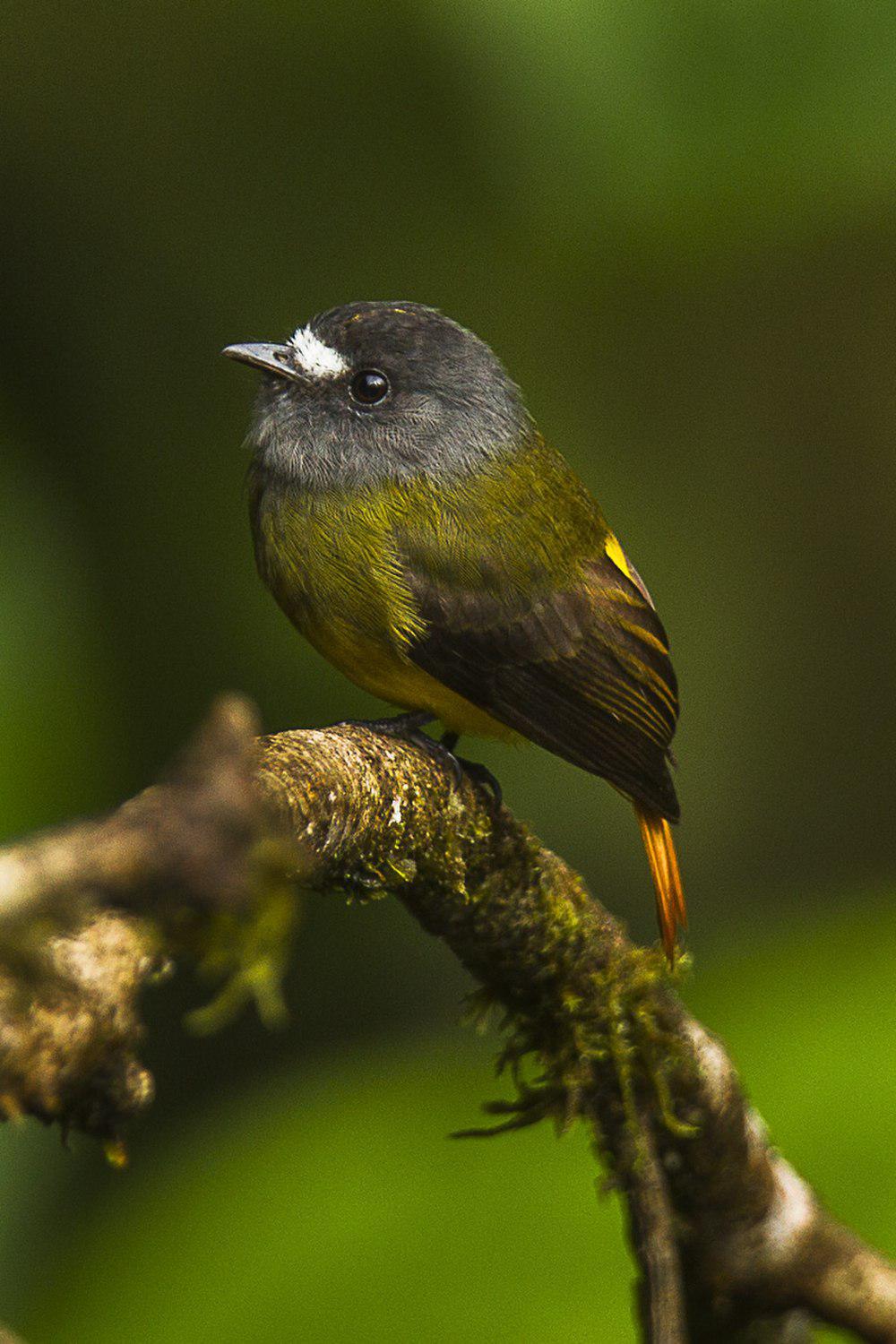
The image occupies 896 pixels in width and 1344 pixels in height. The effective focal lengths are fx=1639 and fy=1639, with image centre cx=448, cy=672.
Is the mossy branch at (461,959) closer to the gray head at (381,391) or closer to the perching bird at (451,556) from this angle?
the perching bird at (451,556)

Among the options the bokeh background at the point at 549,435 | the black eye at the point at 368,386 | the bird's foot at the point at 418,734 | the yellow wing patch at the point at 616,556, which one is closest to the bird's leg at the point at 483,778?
the bird's foot at the point at 418,734

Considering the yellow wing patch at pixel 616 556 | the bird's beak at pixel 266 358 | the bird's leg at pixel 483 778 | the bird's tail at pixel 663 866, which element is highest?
the bird's beak at pixel 266 358

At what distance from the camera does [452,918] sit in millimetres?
1614


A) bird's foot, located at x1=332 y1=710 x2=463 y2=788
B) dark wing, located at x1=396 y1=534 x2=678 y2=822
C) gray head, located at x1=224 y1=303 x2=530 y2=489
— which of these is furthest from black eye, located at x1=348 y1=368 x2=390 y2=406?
bird's foot, located at x1=332 y1=710 x2=463 y2=788

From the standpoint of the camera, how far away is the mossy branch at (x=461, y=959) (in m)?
0.69

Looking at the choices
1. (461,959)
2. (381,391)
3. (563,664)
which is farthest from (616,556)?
(461,959)

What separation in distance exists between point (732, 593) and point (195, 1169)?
6.87 feet

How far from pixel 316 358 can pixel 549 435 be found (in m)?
1.41

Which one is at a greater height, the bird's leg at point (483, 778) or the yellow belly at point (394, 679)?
the yellow belly at point (394, 679)

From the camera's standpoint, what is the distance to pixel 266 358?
229 centimetres

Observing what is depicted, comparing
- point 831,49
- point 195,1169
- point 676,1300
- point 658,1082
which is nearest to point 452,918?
point 658,1082

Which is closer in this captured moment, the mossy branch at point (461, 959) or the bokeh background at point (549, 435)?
the mossy branch at point (461, 959)

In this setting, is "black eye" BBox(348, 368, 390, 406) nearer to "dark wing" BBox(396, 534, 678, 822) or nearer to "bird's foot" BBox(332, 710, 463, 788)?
"dark wing" BBox(396, 534, 678, 822)

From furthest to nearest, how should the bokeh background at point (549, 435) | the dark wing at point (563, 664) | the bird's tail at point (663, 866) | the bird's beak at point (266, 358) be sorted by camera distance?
the bokeh background at point (549, 435) < the bird's beak at point (266, 358) < the bird's tail at point (663, 866) < the dark wing at point (563, 664)
